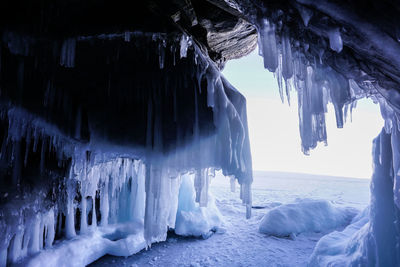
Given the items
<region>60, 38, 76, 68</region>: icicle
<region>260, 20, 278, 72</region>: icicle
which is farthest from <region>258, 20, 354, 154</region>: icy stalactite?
<region>60, 38, 76, 68</region>: icicle

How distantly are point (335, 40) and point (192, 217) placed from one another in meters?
8.36

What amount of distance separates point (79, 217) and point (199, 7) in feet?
24.8

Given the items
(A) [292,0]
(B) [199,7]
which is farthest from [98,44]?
(A) [292,0]

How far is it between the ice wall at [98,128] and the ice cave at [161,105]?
0.03 m

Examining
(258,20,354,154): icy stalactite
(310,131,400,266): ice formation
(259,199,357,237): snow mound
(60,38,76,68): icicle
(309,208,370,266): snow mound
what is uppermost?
(60,38,76,68): icicle

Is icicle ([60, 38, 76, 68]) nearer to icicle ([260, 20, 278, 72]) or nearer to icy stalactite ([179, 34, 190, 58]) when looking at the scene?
icy stalactite ([179, 34, 190, 58])

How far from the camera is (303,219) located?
29.9 ft

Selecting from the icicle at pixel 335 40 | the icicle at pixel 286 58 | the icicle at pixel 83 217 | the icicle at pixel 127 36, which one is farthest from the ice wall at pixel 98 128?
the icicle at pixel 335 40

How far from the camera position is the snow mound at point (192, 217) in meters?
8.30

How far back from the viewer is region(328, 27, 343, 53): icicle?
1.74 metres

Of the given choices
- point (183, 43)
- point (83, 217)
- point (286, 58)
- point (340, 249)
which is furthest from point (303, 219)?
point (183, 43)

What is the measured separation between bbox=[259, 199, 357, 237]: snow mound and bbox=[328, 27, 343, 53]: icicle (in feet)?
28.3

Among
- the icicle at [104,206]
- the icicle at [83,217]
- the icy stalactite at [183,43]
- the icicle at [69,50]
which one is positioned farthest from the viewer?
the icicle at [104,206]

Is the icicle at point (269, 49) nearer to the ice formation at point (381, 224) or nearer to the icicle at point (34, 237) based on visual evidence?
the ice formation at point (381, 224)
